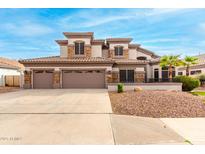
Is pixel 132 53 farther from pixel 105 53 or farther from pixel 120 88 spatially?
pixel 120 88

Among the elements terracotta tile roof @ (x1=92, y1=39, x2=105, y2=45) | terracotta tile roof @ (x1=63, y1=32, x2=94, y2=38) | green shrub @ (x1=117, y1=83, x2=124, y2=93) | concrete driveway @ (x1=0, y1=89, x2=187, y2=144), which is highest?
terracotta tile roof @ (x1=63, y1=32, x2=94, y2=38)

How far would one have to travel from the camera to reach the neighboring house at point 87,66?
67.7 ft

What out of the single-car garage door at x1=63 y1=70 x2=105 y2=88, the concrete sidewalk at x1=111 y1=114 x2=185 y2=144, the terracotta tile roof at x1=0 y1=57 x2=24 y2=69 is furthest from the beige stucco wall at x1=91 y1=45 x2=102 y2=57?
the concrete sidewalk at x1=111 y1=114 x2=185 y2=144

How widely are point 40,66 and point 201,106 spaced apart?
17.7 metres

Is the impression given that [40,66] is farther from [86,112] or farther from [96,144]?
[96,144]

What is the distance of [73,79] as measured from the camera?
20.8 meters

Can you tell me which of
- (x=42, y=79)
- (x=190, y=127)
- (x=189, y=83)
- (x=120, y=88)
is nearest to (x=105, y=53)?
(x=42, y=79)

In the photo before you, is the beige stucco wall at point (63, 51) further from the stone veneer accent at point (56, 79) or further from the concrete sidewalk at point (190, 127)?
the concrete sidewalk at point (190, 127)

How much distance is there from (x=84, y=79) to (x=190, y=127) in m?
15.5

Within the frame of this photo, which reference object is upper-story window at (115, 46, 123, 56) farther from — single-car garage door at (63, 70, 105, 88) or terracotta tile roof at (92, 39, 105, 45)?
single-car garage door at (63, 70, 105, 88)

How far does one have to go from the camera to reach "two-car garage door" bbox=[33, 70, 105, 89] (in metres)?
20.7

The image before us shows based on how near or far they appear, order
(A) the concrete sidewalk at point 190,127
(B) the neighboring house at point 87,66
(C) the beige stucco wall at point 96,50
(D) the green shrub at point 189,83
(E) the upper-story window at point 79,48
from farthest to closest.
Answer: (C) the beige stucco wall at point 96,50
(E) the upper-story window at point 79,48
(B) the neighboring house at point 87,66
(D) the green shrub at point 189,83
(A) the concrete sidewalk at point 190,127

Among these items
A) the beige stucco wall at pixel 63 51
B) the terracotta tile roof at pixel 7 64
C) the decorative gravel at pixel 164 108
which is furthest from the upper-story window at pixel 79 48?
the decorative gravel at pixel 164 108
